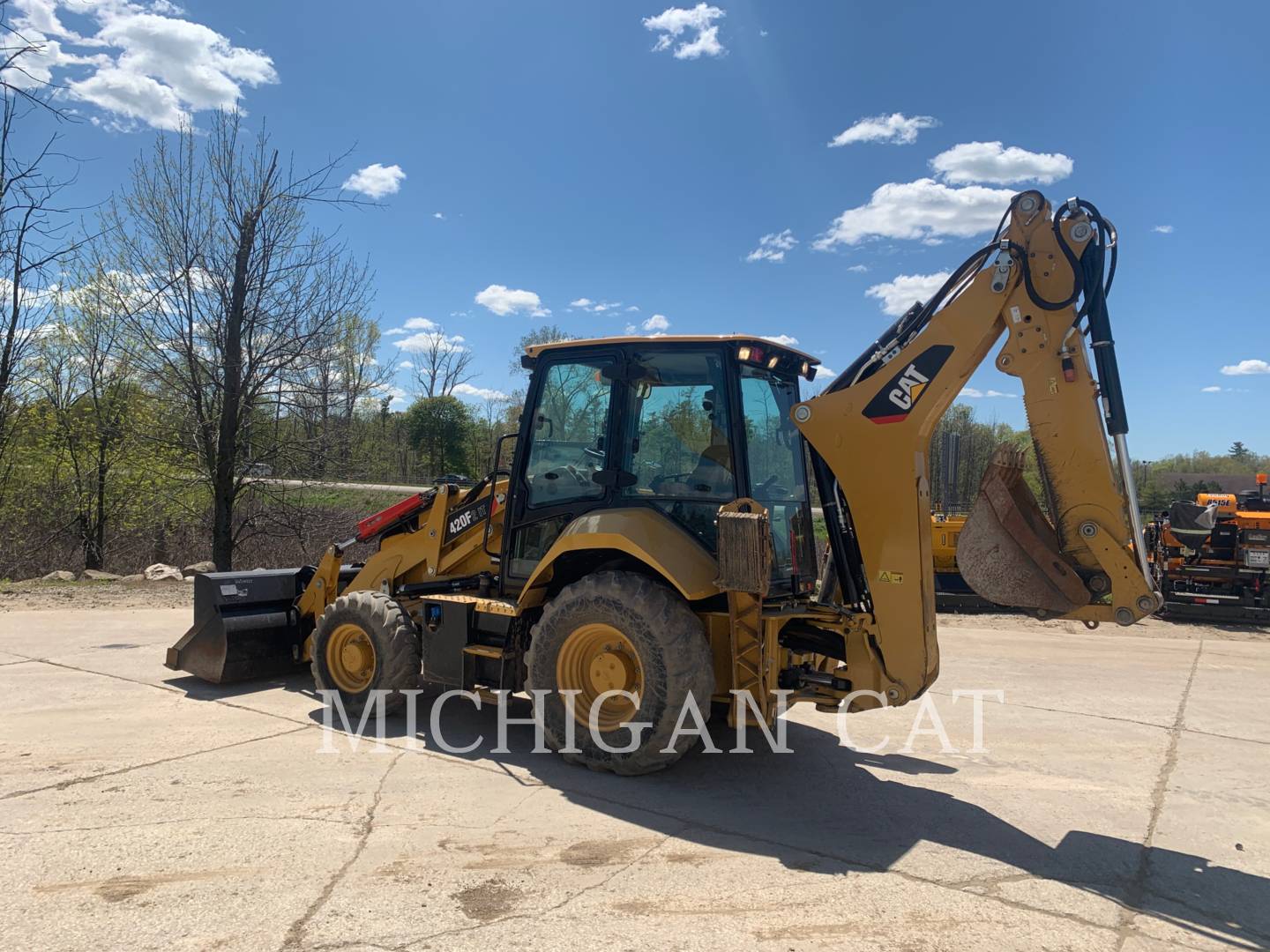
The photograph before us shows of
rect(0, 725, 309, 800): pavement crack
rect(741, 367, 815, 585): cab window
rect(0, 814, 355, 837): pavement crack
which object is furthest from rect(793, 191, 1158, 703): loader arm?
rect(0, 725, 309, 800): pavement crack

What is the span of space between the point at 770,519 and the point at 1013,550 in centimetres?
135

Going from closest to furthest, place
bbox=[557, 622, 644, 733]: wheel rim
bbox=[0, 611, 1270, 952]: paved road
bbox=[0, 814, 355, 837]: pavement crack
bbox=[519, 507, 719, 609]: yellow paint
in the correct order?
bbox=[0, 611, 1270, 952]: paved road, bbox=[0, 814, 355, 837]: pavement crack, bbox=[519, 507, 719, 609]: yellow paint, bbox=[557, 622, 644, 733]: wheel rim

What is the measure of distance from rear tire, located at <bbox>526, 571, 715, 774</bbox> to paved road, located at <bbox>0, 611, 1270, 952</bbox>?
0.23 m

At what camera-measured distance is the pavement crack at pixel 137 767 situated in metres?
4.47

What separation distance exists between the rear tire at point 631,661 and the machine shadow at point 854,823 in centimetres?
21

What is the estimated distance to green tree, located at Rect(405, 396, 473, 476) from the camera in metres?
35.2

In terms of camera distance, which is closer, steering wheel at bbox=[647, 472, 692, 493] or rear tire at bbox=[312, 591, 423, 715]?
steering wheel at bbox=[647, 472, 692, 493]

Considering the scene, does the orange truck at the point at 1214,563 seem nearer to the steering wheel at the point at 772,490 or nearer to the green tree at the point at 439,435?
the steering wheel at the point at 772,490

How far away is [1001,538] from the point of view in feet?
14.9

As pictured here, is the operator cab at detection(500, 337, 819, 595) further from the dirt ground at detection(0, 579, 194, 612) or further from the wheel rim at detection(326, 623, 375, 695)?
the dirt ground at detection(0, 579, 194, 612)

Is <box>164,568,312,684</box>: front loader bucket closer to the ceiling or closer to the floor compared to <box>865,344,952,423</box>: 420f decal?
closer to the floor

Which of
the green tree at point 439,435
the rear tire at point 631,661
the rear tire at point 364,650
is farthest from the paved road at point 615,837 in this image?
the green tree at point 439,435

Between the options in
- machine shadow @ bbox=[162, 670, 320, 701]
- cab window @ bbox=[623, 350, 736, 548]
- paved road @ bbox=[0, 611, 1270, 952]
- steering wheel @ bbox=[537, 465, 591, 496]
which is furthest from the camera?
machine shadow @ bbox=[162, 670, 320, 701]

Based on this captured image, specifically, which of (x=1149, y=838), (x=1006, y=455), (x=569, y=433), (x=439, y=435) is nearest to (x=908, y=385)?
(x=1006, y=455)
